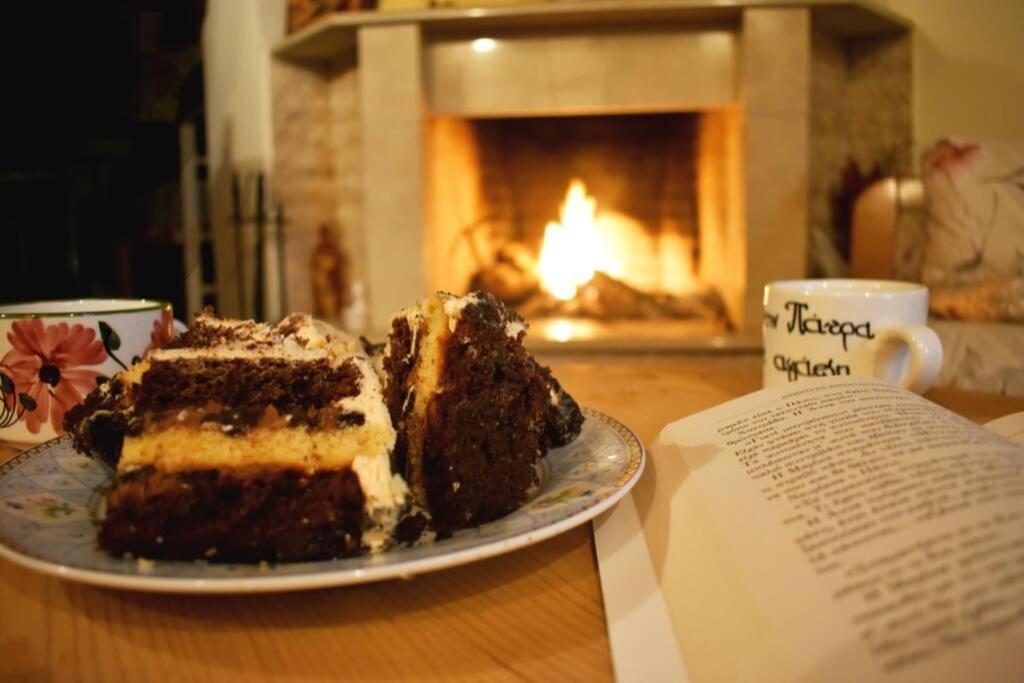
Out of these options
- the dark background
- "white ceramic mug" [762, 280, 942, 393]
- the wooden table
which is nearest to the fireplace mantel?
the dark background

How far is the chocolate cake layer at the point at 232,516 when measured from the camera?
410 mm

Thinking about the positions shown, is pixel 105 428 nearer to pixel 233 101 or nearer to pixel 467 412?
pixel 467 412

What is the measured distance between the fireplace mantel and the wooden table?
7.15 feet

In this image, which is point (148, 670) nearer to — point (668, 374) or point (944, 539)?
point (944, 539)

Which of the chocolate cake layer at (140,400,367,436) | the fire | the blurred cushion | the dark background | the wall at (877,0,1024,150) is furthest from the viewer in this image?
the fire

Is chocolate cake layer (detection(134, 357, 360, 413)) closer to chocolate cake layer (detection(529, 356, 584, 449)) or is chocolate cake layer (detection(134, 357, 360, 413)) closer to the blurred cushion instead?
chocolate cake layer (detection(529, 356, 584, 449))

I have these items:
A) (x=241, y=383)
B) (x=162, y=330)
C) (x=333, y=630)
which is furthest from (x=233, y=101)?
(x=333, y=630)

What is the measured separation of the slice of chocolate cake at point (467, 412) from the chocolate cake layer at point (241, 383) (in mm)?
58

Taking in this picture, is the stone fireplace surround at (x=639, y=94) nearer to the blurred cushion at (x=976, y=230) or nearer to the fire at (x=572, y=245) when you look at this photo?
the fire at (x=572, y=245)

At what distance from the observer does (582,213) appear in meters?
2.94

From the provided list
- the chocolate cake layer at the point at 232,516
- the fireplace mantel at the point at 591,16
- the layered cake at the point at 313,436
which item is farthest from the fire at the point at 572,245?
the chocolate cake layer at the point at 232,516

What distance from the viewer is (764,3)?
2.32 m

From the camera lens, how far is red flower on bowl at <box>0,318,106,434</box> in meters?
0.69

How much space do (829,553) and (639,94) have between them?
2.30 meters
